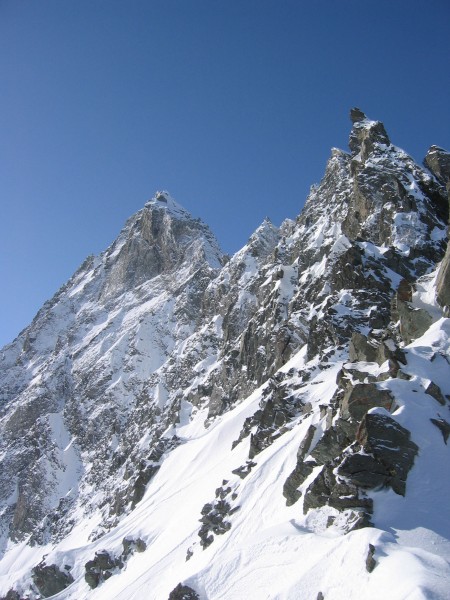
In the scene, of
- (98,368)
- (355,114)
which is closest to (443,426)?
(355,114)

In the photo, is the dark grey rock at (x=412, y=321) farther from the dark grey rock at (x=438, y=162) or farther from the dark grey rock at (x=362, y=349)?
the dark grey rock at (x=438, y=162)

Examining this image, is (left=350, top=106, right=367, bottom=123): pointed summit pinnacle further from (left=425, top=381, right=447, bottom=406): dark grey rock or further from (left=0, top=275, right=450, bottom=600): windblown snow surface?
(left=425, top=381, right=447, bottom=406): dark grey rock

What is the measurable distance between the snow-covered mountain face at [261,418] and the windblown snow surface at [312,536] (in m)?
0.11

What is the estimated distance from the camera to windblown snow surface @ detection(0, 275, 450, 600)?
19.1 meters

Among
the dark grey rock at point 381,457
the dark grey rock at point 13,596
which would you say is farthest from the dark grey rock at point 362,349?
the dark grey rock at point 13,596

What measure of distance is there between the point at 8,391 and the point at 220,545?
5255 inches

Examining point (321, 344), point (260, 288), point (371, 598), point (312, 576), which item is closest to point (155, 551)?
point (321, 344)

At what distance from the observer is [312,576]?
21.1 meters

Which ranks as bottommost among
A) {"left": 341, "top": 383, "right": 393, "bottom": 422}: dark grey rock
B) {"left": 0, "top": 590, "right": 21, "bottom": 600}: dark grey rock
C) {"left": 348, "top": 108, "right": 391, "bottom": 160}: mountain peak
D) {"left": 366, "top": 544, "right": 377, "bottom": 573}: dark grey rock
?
{"left": 366, "top": 544, "right": 377, "bottom": 573}: dark grey rock

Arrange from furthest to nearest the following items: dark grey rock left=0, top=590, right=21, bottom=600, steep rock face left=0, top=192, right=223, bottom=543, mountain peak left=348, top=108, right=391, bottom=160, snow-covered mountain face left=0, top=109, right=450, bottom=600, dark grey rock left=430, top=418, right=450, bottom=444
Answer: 1. steep rock face left=0, top=192, right=223, bottom=543
2. dark grey rock left=0, top=590, right=21, bottom=600
3. mountain peak left=348, top=108, right=391, bottom=160
4. dark grey rock left=430, top=418, right=450, bottom=444
5. snow-covered mountain face left=0, top=109, right=450, bottom=600

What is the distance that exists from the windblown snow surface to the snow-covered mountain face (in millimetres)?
108

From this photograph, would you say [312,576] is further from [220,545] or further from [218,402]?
[218,402]

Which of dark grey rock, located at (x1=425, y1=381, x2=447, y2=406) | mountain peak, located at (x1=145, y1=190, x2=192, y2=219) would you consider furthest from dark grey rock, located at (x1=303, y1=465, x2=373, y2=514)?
mountain peak, located at (x1=145, y1=190, x2=192, y2=219)

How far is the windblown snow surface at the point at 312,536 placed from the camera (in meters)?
19.1
